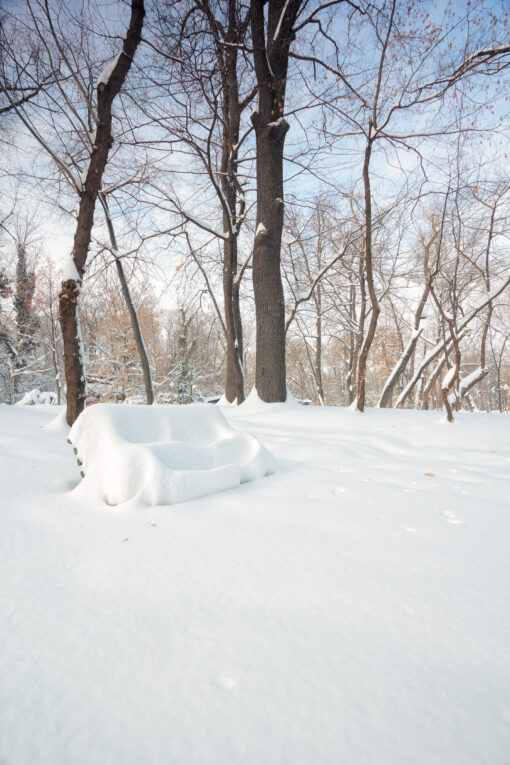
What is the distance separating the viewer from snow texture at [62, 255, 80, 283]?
3.61 metres

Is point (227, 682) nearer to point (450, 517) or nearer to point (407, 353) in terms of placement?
point (450, 517)

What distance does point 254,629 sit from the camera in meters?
0.88

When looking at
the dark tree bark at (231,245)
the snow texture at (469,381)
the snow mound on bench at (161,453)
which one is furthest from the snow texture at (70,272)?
the snow texture at (469,381)

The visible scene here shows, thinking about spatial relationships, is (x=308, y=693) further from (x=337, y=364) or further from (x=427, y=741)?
(x=337, y=364)

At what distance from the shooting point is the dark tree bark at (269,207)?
5.10 meters

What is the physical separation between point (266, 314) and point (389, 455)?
304cm

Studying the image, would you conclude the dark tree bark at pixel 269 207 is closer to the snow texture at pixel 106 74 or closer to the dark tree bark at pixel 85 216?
the dark tree bark at pixel 85 216

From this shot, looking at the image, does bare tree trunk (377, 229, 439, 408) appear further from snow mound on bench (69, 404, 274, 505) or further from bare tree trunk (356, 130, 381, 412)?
snow mound on bench (69, 404, 274, 505)

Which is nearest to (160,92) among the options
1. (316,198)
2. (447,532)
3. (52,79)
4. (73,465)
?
(52,79)

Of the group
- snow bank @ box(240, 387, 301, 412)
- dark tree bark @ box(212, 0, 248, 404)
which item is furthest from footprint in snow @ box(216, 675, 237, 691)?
dark tree bark @ box(212, 0, 248, 404)

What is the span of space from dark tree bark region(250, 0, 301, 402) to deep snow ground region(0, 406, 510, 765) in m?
3.39

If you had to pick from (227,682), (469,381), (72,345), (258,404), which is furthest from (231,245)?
(227,682)

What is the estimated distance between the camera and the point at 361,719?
639mm

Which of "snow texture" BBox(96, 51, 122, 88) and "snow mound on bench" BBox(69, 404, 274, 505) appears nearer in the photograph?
"snow mound on bench" BBox(69, 404, 274, 505)
